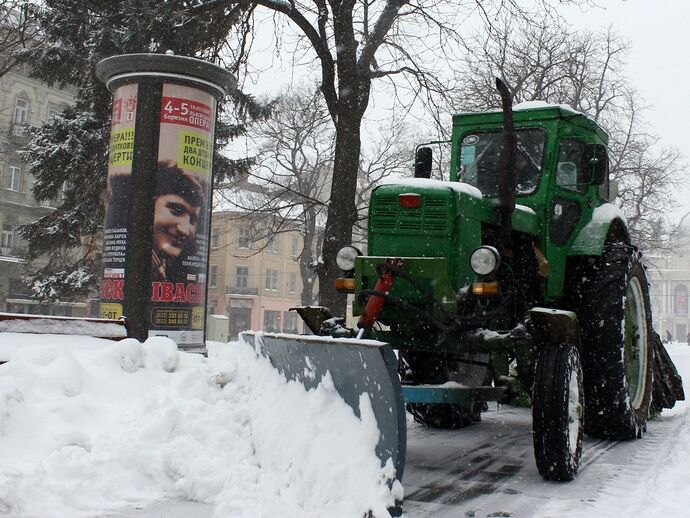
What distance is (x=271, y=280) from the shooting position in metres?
57.1

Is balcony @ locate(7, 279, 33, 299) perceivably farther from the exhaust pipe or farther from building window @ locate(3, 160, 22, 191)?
the exhaust pipe

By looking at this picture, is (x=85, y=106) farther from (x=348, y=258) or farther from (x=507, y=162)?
(x=507, y=162)

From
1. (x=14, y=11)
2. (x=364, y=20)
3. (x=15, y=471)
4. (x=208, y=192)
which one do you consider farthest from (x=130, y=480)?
(x=364, y=20)

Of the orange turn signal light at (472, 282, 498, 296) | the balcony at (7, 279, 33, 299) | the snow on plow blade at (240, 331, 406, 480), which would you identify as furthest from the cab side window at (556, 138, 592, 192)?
the balcony at (7, 279, 33, 299)

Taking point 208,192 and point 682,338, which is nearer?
point 208,192

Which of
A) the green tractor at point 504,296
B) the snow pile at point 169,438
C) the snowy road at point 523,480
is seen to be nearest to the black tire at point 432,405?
the green tractor at point 504,296

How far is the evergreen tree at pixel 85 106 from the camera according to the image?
11.7m

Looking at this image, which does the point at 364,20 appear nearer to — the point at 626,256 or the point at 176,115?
the point at 176,115

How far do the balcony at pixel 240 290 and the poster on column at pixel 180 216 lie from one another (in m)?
45.9

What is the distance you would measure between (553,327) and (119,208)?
19.1 ft

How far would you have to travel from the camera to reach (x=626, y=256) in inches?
257

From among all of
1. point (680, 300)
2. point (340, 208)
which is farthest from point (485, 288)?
point (680, 300)

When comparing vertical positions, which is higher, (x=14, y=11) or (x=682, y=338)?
(x=14, y=11)

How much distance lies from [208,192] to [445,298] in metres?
4.88
